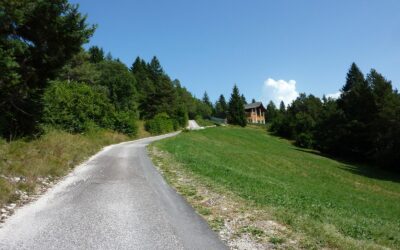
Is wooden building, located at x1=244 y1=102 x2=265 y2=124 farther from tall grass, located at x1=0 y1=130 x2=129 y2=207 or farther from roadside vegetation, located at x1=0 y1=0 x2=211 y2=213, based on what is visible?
tall grass, located at x1=0 y1=130 x2=129 y2=207

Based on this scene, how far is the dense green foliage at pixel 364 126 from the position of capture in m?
50.3

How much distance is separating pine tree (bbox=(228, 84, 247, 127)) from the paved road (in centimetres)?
8732

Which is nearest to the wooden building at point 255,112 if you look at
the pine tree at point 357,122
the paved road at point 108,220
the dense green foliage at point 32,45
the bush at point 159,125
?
the bush at point 159,125

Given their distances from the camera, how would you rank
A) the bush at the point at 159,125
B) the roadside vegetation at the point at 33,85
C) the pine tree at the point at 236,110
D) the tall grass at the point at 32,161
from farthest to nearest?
the pine tree at the point at 236,110 < the bush at the point at 159,125 < the roadside vegetation at the point at 33,85 < the tall grass at the point at 32,161

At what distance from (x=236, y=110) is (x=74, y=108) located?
6980 cm

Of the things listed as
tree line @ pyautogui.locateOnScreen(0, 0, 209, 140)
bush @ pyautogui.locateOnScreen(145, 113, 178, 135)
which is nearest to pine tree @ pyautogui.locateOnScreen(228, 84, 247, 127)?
bush @ pyautogui.locateOnScreen(145, 113, 178, 135)

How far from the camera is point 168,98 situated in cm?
8256

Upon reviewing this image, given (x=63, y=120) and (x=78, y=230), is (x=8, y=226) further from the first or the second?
(x=63, y=120)

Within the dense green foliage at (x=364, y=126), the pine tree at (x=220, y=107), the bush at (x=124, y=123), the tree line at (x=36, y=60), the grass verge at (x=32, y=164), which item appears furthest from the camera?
the pine tree at (x=220, y=107)

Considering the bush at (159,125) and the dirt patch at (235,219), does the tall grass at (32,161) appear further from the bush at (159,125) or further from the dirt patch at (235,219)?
the bush at (159,125)

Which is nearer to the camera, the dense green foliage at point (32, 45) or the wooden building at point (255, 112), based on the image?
the dense green foliage at point (32, 45)

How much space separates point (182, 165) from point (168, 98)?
210 feet

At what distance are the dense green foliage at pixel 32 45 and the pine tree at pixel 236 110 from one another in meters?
82.4

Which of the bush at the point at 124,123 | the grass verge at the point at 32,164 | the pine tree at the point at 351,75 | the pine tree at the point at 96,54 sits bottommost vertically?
the grass verge at the point at 32,164
